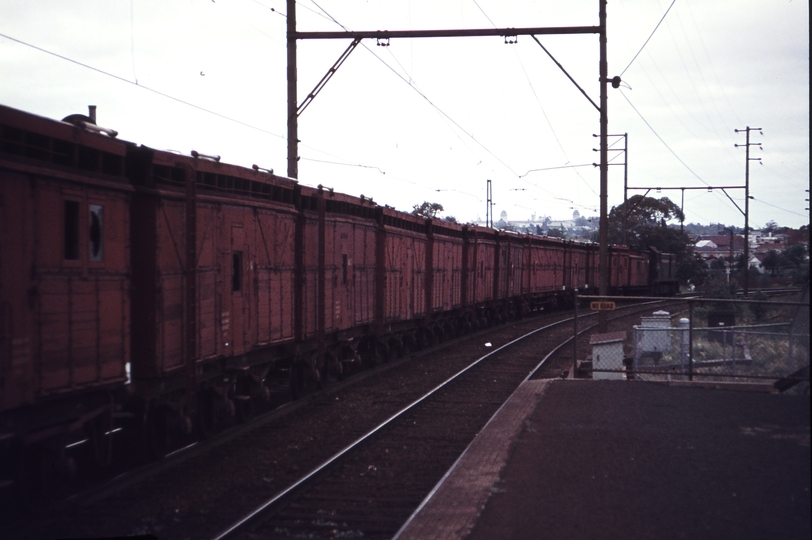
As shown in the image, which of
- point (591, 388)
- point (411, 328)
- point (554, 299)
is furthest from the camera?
point (554, 299)

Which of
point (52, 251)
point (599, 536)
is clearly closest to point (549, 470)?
point (599, 536)

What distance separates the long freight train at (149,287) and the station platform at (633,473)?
3834 millimetres

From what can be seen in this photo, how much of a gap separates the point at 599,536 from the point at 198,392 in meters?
6.69

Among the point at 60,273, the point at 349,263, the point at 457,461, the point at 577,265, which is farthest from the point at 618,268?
the point at 60,273

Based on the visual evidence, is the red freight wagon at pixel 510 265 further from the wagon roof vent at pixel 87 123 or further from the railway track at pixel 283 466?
the wagon roof vent at pixel 87 123

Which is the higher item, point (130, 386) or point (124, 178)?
point (124, 178)

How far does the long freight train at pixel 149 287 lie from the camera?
24.5 feet

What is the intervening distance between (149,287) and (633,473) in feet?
19.7

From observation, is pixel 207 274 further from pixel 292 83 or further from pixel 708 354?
pixel 708 354

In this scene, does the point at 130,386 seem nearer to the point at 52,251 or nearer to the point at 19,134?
the point at 52,251

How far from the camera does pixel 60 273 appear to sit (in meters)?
7.93

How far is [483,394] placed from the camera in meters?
15.7

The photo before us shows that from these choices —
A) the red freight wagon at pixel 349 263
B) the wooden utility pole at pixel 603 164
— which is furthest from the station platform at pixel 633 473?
the wooden utility pole at pixel 603 164

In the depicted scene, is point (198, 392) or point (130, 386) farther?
point (198, 392)
